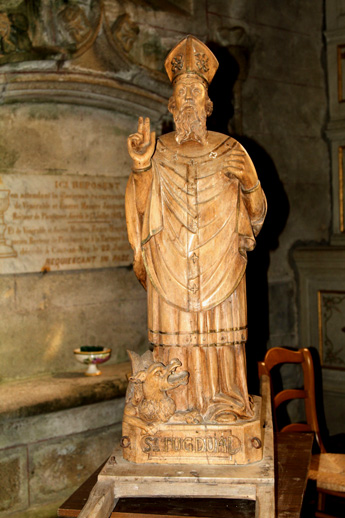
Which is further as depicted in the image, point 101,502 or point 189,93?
point 189,93

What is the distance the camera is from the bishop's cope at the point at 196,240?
8.64 feet

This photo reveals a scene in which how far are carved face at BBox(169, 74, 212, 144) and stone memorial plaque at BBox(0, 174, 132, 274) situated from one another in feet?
6.94

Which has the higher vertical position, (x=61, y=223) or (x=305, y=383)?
(x=61, y=223)

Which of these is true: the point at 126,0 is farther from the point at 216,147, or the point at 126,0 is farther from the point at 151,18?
the point at 216,147

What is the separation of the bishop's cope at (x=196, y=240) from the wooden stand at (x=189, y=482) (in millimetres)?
204

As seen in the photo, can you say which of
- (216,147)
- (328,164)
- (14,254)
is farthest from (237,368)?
(328,164)

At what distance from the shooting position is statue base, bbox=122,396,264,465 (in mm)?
2535

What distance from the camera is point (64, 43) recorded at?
4.50 m

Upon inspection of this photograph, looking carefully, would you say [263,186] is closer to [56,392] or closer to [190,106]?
[56,392]

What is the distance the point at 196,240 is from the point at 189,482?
90cm

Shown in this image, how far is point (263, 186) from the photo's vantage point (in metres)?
5.67

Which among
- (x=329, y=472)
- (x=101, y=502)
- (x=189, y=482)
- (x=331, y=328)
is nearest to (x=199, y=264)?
(x=189, y=482)

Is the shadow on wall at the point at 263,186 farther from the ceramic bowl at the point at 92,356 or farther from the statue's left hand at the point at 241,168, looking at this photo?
the statue's left hand at the point at 241,168

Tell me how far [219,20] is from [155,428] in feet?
12.3
